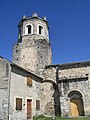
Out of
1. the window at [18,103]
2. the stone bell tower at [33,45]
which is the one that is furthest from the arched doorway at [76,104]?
the window at [18,103]

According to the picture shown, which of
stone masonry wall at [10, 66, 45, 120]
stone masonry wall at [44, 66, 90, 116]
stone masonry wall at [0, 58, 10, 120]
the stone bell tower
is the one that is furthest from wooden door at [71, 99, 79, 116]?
stone masonry wall at [0, 58, 10, 120]

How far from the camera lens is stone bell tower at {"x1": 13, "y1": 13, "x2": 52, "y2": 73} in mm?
23328

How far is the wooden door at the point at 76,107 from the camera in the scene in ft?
63.4

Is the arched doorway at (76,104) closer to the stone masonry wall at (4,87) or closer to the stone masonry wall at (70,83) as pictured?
the stone masonry wall at (70,83)

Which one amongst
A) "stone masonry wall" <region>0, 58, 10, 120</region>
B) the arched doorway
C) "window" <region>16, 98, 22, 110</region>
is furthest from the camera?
the arched doorway

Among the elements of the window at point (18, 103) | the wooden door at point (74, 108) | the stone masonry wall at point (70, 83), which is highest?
the stone masonry wall at point (70, 83)

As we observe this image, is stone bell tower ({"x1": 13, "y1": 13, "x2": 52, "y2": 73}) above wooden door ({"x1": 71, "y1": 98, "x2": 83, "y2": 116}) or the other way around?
above

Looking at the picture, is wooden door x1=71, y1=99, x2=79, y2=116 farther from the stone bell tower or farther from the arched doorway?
the stone bell tower

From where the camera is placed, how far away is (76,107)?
1956 centimetres

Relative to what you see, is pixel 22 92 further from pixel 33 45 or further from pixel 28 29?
pixel 28 29

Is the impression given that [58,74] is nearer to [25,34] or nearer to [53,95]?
[53,95]

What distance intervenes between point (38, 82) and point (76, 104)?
536cm

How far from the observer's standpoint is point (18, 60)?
2430 centimetres

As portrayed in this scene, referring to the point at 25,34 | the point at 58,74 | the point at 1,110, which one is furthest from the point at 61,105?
the point at 25,34
